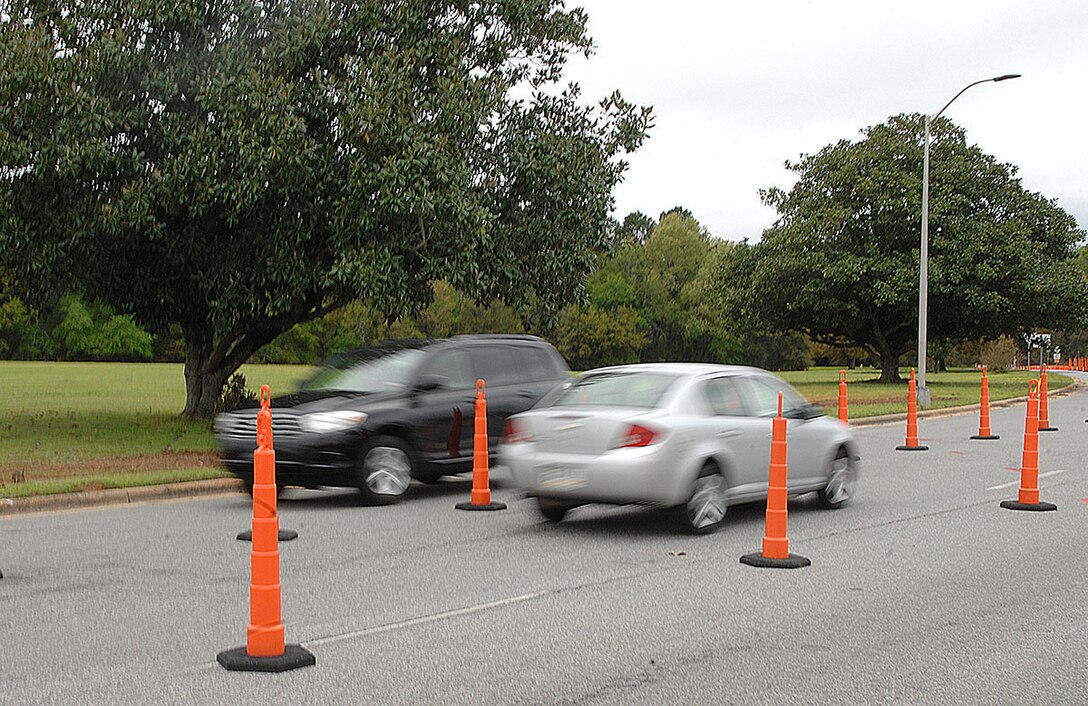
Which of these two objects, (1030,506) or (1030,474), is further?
(1030,474)

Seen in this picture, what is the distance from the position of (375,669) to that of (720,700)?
1.66 meters

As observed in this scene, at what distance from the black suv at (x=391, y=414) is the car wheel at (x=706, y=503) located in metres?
3.44

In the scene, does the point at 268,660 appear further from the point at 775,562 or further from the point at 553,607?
the point at 775,562

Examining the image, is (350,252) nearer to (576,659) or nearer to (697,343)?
(576,659)

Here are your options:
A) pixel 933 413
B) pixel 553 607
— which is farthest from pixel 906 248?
pixel 553 607

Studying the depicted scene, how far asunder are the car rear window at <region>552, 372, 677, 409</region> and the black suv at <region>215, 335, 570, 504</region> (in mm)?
2236

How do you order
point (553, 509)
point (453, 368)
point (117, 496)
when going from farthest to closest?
point (453, 368), point (117, 496), point (553, 509)

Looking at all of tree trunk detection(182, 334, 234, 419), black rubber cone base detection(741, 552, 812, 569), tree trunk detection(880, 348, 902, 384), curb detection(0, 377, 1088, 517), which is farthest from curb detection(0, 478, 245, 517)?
tree trunk detection(880, 348, 902, 384)

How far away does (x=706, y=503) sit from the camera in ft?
33.9

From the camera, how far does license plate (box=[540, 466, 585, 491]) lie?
1011cm

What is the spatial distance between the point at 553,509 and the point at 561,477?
797mm

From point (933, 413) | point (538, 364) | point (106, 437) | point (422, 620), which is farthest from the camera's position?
point (933, 413)

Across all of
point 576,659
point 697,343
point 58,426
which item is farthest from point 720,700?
point 697,343

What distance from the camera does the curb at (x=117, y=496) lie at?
466 inches
